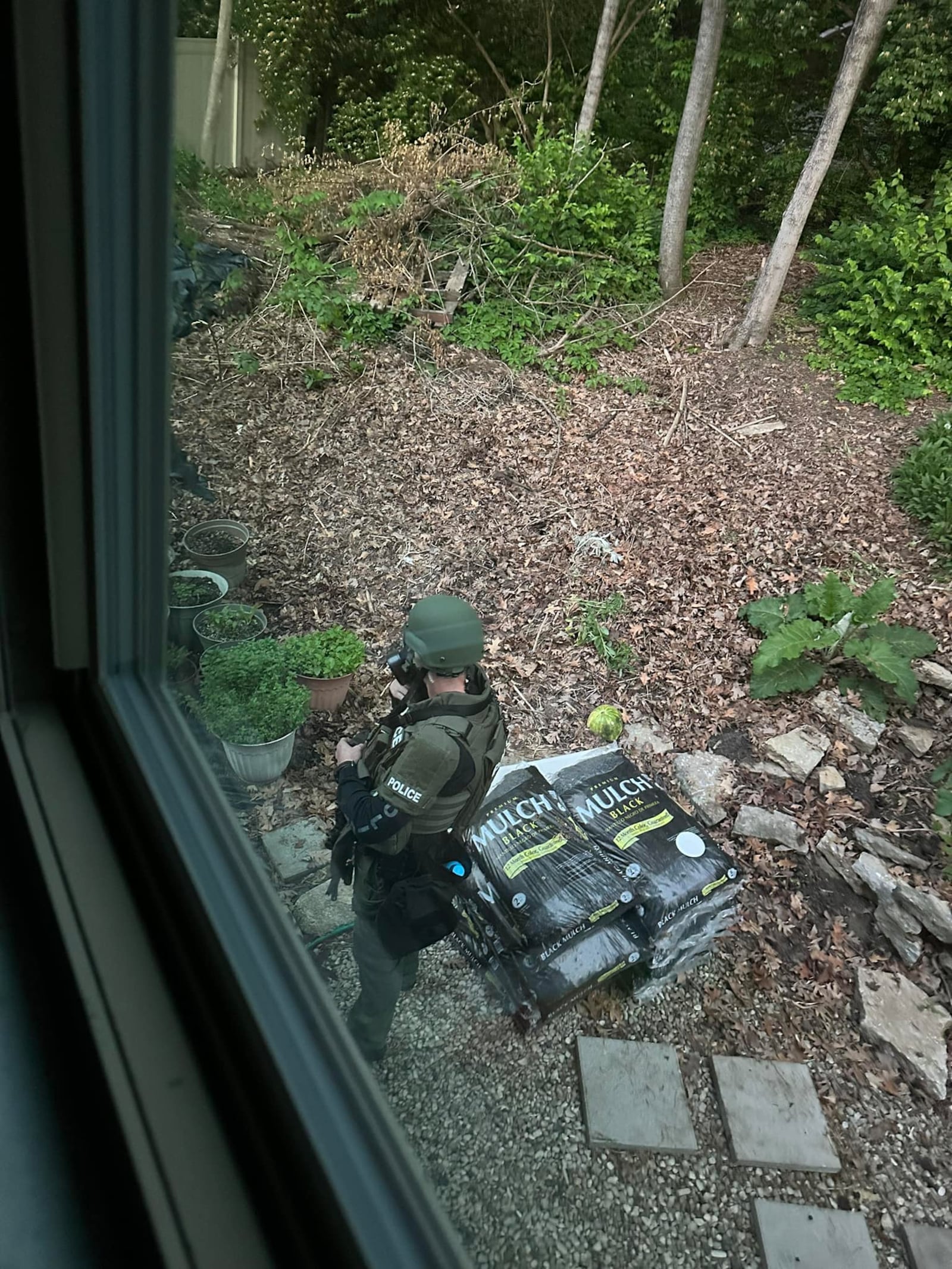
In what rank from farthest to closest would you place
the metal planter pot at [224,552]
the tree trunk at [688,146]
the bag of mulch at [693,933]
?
1. the tree trunk at [688,146]
2. the bag of mulch at [693,933]
3. the metal planter pot at [224,552]

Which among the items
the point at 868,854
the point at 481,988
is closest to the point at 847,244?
the point at 868,854

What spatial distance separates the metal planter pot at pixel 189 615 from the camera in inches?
28.3

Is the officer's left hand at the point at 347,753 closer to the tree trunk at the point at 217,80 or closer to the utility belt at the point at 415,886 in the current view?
the utility belt at the point at 415,886

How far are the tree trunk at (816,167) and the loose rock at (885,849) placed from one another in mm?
1620

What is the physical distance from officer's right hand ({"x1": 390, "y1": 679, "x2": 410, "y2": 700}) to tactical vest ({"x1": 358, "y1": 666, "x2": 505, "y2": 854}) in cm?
3

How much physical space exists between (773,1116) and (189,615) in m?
1.02

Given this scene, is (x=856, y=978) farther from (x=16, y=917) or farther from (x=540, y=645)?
(x=16, y=917)

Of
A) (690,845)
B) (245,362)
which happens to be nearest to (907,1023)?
(690,845)

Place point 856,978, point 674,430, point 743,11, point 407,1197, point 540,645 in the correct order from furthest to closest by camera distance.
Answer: point 674,430, point 540,645, point 743,11, point 856,978, point 407,1197

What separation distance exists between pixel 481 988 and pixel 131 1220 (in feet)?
2.53

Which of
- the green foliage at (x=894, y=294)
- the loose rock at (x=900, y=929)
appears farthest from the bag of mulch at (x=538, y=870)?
the green foliage at (x=894, y=294)

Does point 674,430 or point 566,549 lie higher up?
point 674,430

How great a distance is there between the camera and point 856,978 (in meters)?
1.40

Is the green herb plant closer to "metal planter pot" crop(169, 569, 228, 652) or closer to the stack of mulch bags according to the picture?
"metal planter pot" crop(169, 569, 228, 652)
